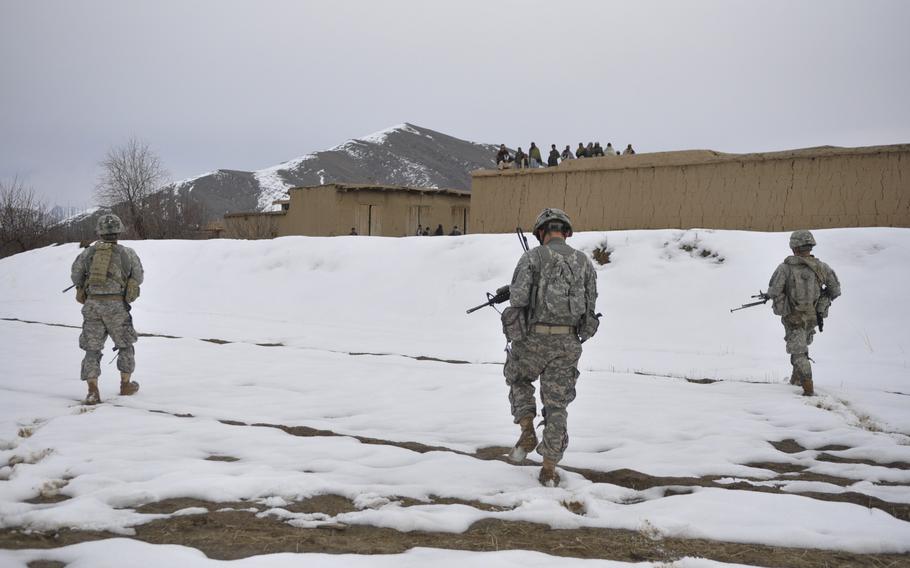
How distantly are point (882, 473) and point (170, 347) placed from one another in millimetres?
11863

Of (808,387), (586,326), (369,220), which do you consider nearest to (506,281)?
(808,387)

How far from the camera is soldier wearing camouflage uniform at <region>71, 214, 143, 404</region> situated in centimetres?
784

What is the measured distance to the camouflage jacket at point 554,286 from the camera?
541 centimetres

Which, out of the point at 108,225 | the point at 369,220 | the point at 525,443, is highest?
the point at 369,220

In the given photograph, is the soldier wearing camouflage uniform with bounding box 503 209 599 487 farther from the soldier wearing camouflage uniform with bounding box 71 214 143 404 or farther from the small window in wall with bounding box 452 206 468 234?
the small window in wall with bounding box 452 206 468 234

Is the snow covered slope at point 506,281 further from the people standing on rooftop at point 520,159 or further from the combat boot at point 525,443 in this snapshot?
the people standing on rooftop at point 520,159

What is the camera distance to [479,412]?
8.18m

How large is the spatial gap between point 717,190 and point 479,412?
1469 cm

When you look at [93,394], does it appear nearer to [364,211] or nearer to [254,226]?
[364,211]

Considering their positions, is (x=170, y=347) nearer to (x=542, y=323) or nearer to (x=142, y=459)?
(x=142, y=459)

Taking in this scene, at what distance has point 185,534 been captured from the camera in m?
4.13

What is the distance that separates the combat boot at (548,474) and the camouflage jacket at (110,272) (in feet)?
18.3

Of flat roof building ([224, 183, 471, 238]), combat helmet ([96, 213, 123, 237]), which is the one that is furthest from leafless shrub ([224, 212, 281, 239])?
combat helmet ([96, 213, 123, 237])

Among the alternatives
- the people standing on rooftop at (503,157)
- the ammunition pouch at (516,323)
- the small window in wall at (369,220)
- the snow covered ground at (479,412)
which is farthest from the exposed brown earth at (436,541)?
the small window in wall at (369,220)
